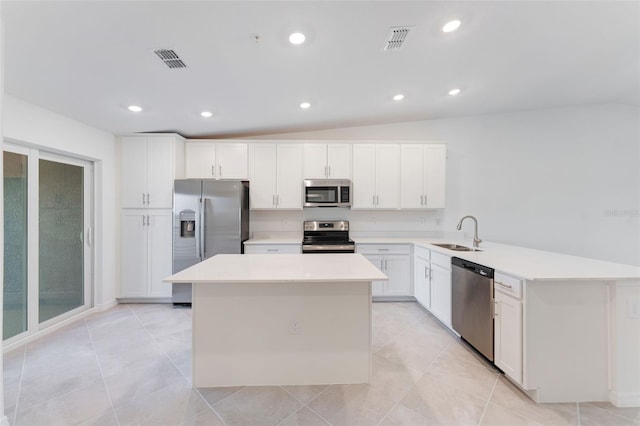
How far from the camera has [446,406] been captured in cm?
183

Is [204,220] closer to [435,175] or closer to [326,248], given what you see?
[326,248]

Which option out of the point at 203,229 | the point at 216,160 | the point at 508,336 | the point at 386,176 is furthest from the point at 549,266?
the point at 216,160

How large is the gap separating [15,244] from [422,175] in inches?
198

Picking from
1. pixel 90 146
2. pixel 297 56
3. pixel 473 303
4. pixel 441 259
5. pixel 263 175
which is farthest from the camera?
pixel 263 175

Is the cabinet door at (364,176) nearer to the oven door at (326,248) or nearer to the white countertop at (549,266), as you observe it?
the oven door at (326,248)

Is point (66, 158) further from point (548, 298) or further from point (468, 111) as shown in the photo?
point (468, 111)

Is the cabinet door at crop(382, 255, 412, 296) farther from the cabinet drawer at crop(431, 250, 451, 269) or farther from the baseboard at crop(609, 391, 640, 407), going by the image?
the baseboard at crop(609, 391, 640, 407)

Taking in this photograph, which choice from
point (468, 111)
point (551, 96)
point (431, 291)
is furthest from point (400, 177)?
point (551, 96)

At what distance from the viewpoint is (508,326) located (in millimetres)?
2029

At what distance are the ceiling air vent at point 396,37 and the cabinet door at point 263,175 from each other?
7.66 ft

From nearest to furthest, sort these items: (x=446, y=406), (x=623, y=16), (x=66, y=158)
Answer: (x=446, y=406) → (x=623, y=16) → (x=66, y=158)

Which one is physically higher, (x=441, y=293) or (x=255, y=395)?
(x=441, y=293)

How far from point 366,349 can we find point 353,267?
65cm

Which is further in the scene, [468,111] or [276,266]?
[468,111]
